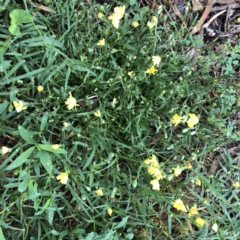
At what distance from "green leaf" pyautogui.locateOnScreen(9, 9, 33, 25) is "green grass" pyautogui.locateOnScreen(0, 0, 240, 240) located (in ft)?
0.08

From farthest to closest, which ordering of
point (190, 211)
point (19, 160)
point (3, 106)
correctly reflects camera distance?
point (190, 211) → point (3, 106) → point (19, 160)

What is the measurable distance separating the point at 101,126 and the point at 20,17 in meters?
0.55

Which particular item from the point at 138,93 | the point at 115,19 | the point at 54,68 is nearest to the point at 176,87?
the point at 138,93

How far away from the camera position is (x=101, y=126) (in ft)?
5.38

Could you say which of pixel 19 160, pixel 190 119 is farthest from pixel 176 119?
pixel 19 160

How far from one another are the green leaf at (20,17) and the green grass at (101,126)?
0.02 m

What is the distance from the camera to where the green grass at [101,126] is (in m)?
1.54

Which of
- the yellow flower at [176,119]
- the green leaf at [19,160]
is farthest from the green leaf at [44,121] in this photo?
the yellow flower at [176,119]

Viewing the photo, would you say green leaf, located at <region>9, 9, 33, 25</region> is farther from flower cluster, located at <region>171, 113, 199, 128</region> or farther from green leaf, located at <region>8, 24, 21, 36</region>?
flower cluster, located at <region>171, 113, 199, 128</region>

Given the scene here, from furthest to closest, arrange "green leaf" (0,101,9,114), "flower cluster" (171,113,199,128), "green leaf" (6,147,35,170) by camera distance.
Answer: "flower cluster" (171,113,199,128), "green leaf" (0,101,9,114), "green leaf" (6,147,35,170)

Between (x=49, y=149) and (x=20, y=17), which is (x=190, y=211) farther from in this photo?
(x=20, y=17)

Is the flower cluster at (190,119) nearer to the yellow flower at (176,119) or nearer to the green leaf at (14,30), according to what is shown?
the yellow flower at (176,119)

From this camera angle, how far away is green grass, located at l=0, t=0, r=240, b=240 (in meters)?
1.54

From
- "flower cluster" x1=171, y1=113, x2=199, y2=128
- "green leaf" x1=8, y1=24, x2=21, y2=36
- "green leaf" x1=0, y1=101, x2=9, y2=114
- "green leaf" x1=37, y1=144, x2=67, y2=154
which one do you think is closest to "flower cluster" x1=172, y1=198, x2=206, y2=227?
"flower cluster" x1=171, y1=113, x2=199, y2=128
